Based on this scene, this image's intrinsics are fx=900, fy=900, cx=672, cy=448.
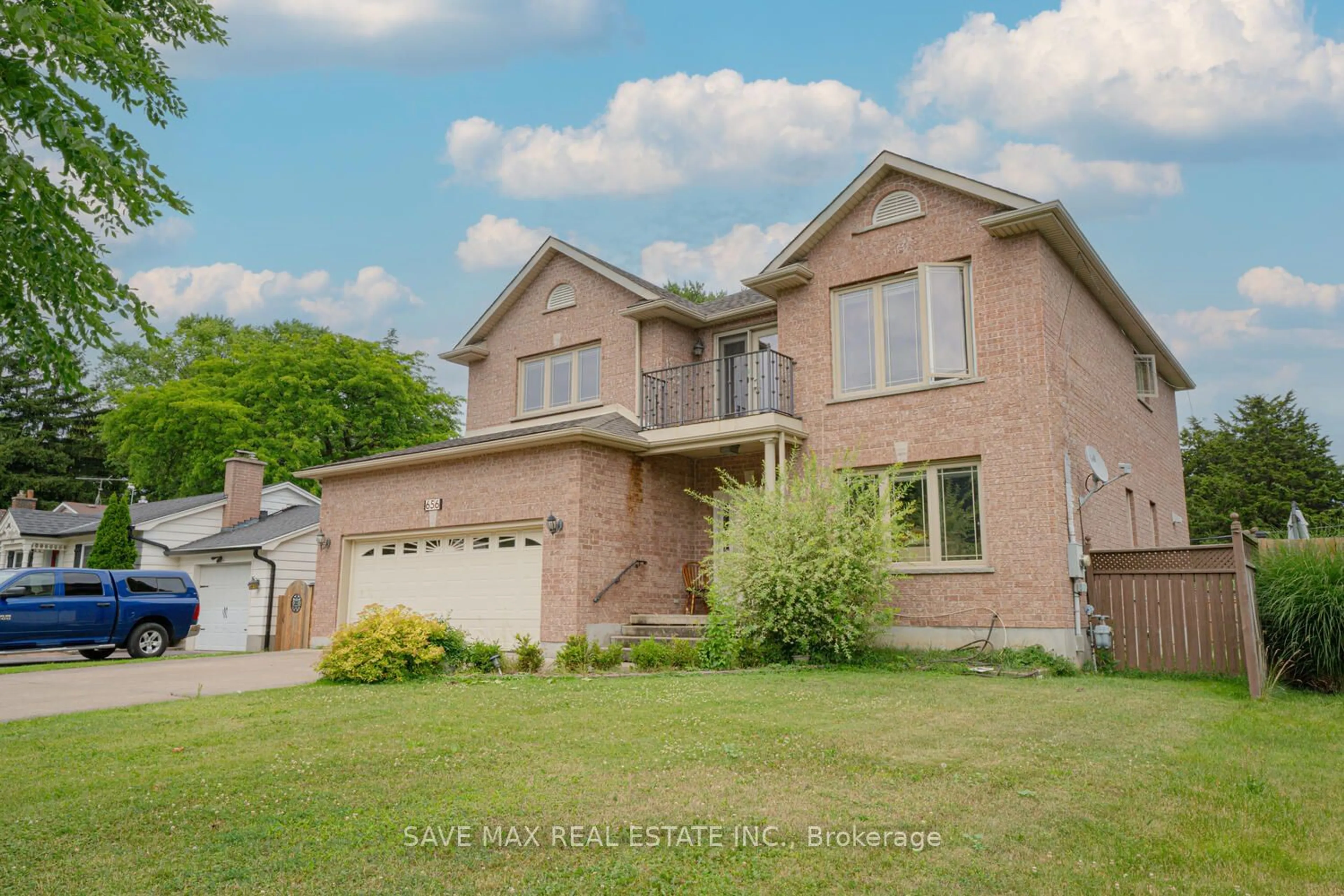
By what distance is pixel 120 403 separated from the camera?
33.4 m

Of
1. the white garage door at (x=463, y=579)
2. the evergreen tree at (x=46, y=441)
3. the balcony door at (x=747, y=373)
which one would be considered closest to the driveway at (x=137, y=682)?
the white garage door at (x=463, y=579)

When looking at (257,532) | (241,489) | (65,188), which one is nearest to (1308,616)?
(65,188)

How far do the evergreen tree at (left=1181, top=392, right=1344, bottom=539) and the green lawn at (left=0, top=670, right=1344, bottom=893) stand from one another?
31776mm

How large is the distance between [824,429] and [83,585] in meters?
14.1

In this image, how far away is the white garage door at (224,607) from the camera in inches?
890

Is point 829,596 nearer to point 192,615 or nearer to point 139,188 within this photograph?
point 139,188

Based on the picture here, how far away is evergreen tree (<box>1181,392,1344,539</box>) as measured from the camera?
3538 cm

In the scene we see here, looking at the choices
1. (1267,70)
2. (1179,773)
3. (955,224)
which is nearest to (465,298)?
(955,224)

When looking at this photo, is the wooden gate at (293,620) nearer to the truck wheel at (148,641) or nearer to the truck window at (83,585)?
the truck wheel at (148,641)

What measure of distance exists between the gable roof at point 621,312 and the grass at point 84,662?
7.91 m

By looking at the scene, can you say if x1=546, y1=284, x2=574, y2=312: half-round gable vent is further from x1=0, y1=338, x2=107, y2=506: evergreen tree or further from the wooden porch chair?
x1=0, y1=338, x2=107, y2=506: evergreen tree

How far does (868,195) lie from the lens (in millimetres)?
14586

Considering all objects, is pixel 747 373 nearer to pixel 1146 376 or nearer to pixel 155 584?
pixel 1146 376

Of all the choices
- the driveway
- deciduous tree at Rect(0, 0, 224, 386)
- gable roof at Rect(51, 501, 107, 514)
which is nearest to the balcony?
the driveway
